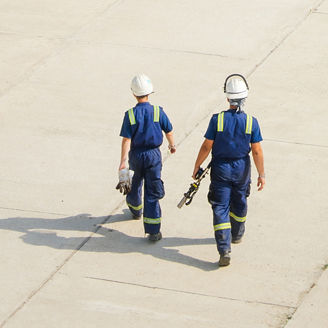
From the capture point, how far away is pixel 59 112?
11.8 meters

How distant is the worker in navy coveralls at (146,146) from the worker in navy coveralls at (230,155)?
19.6 inches

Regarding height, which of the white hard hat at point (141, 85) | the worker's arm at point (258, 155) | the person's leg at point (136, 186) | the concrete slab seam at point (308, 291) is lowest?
the concrete slab seam at point (308, 291)

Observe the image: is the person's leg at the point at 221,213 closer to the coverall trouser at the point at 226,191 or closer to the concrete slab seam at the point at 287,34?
the coverall trouser at the point at 226,191

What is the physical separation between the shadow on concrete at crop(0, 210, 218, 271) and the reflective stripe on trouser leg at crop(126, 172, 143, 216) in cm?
15

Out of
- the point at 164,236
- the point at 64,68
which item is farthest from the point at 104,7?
the point at 164,236

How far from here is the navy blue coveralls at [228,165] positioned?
321 inches

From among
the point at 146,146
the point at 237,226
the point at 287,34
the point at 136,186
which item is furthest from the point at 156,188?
the point at 287,34

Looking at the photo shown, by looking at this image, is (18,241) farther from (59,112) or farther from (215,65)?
(215,65)

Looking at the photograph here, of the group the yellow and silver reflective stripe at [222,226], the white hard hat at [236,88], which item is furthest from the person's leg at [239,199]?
the white hard hat at [236,88]

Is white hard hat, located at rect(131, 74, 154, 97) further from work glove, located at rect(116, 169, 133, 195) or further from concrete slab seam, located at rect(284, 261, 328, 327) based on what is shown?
concrete slab seam, located at rect(284, 261, 328, 327)

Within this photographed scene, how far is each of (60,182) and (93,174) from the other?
398 millimetres

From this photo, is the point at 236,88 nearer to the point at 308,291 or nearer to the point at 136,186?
the point at 136,186

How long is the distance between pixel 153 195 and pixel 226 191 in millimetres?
754

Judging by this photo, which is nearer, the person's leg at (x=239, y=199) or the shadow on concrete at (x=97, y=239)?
the person's leg at (x=239, y=199)
